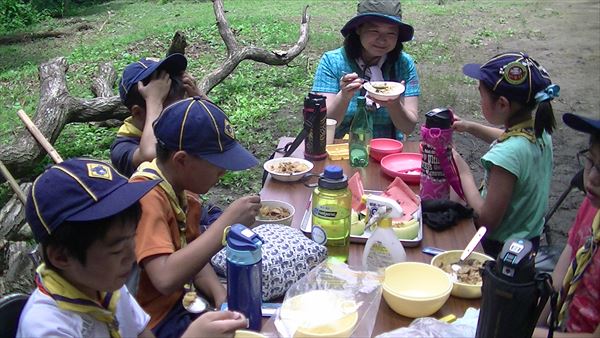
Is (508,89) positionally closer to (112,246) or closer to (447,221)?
(447,221)

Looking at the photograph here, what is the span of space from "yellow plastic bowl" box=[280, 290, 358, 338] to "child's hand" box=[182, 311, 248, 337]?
20 cm

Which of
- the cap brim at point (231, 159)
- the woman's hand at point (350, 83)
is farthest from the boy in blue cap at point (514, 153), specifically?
the cap brim at point (231, 159)

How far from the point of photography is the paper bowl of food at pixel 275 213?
8.25 feet

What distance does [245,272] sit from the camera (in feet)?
5.85

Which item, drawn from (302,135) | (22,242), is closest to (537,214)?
(302,135)

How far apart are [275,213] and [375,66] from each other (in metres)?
1.81

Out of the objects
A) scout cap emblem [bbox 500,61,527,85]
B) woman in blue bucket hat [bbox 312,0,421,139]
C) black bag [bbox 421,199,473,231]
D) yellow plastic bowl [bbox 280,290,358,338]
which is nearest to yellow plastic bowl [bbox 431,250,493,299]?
black bag [bbox 421,199,473,231]

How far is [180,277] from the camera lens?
2.16 m

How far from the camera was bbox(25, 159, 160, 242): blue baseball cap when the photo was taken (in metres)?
1.64

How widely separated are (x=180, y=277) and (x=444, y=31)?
10763 mm

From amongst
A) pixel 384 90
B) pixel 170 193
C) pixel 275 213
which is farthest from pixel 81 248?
pixel 384 90

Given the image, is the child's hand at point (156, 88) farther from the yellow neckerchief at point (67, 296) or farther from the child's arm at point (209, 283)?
the yellow neckerchief at point (67, 296)

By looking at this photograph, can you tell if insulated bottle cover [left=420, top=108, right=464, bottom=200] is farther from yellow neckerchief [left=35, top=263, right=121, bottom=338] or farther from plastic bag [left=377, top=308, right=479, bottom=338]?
yellow neckerchief [left=35, top=263, right=121, bottom=338]

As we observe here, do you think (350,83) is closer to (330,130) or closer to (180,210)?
(330,130)
